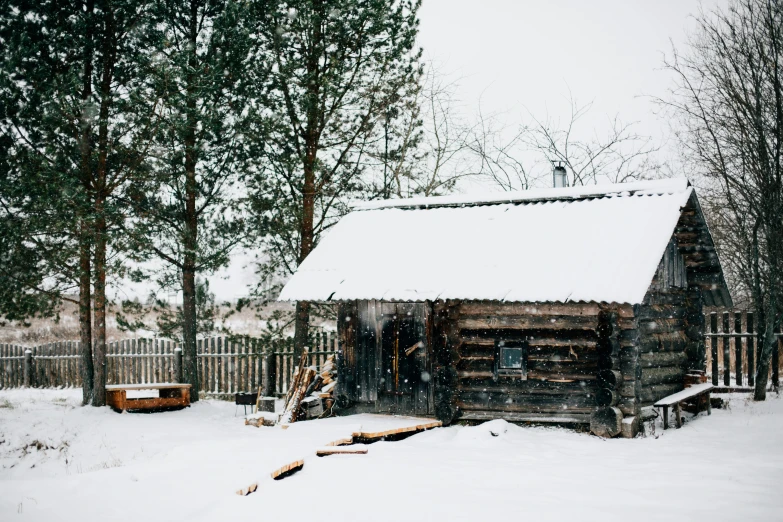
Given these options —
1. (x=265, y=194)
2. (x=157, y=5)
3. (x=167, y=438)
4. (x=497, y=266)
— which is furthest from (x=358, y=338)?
(x=157, y=5)

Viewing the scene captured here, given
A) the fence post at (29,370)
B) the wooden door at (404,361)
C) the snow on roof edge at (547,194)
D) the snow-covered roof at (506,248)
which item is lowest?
the fence post at (29,370)

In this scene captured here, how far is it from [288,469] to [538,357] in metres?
5.60

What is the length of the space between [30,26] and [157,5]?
276 cm

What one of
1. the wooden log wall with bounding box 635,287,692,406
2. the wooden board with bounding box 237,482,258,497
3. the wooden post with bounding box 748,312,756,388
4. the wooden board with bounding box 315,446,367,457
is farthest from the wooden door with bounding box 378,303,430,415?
the wooden post with bounding box 748,312,756,388

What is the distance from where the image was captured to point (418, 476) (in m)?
8.55

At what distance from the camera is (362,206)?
656 inches

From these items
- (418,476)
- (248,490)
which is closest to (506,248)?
(418,476)

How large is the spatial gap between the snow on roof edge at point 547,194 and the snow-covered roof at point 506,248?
0.08 ft

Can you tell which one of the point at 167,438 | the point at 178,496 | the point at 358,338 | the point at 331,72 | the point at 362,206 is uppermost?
the point at 331,72

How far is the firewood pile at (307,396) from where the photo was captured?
1414cm

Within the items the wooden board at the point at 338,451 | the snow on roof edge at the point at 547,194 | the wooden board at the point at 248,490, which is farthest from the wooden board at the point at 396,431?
the snow on roof edge at the point at 547,194

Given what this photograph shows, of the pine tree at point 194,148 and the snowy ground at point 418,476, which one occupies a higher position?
the pine tree at point 194,148

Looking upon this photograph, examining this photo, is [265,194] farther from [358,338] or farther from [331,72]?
[358,338]

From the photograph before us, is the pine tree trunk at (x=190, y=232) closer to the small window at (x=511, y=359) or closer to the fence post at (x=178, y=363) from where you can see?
the fence post at (x=178, y=363)
